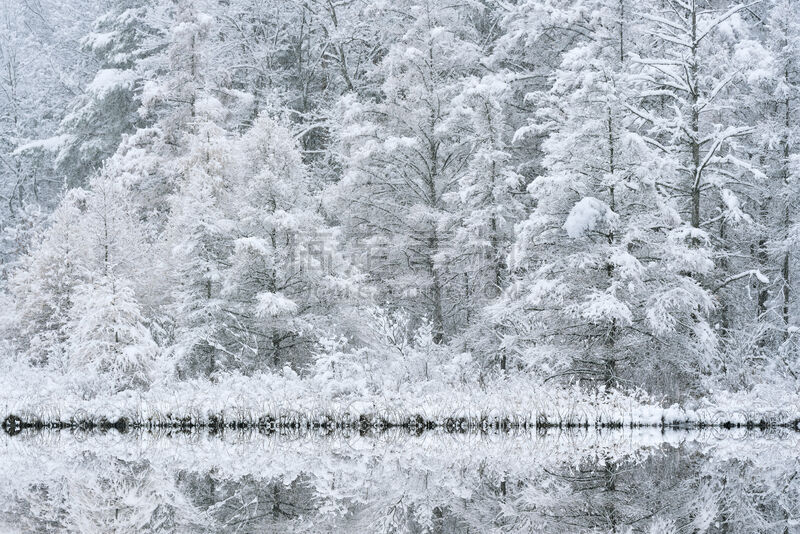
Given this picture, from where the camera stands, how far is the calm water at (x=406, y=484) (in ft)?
31.3

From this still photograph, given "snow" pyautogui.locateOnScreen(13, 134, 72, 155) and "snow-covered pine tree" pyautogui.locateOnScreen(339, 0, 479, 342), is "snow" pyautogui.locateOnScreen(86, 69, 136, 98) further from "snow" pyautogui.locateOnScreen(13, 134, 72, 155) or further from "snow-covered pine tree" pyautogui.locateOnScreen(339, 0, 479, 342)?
"snow-covered pine tree" pyautogui.locateOnScreen(339, 0, 479, 342)

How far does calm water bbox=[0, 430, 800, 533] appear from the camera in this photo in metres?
9.53

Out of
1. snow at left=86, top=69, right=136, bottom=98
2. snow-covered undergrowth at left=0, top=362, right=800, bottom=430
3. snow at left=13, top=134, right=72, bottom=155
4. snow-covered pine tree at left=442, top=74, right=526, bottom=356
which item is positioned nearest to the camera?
snow-covered undergrowth at left=0, top=362, right=800, bottom=430

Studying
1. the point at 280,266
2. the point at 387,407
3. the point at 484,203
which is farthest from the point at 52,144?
the point at 387,407

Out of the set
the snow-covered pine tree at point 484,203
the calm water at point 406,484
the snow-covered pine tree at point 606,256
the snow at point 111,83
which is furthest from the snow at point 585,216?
the snow at point 111,83

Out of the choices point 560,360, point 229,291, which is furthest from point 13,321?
point 560,360

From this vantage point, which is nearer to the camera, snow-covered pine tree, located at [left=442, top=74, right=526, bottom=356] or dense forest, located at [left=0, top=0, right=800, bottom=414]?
dense forest, located at [left=0, top=0, right=800, bottom=414]

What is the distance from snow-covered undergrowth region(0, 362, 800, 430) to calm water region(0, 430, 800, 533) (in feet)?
2.29

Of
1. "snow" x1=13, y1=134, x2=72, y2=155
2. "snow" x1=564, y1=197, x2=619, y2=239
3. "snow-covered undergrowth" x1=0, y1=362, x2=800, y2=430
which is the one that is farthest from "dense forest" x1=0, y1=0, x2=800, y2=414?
"snow" x1=13, y1=134, x2=72, y2=155

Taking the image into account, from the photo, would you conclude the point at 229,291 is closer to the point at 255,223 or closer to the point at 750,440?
the point at 255,223

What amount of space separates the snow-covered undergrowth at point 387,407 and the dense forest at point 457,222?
0.50m

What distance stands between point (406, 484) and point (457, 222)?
1330 centimetres

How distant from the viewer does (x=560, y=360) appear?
57.9ft

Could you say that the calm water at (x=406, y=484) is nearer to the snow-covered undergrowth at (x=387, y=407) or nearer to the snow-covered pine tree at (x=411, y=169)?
the snow-covered undergrowth at (x=387, y=407)
